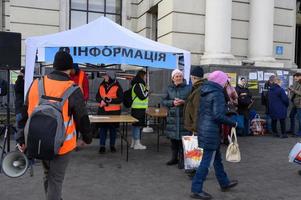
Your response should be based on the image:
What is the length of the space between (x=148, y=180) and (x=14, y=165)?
2535 millimetres

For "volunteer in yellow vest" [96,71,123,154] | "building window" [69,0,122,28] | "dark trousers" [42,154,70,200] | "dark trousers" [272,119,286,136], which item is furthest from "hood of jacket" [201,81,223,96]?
"building window" [69,0,122,28]

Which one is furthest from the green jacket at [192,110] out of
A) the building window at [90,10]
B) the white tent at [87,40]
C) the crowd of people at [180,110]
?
the building window at [90,10]

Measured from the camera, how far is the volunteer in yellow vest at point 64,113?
4148 mm

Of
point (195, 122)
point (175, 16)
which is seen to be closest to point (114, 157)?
point (195, 122)

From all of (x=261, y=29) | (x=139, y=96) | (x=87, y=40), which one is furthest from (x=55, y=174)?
(x=261, y=29)

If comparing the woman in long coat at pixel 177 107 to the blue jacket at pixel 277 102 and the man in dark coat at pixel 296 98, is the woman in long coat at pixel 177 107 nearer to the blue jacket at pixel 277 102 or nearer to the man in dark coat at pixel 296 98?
the blue jacket at pixel 277 102

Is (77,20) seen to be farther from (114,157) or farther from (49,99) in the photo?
(49,99)

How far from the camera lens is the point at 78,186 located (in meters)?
6.36

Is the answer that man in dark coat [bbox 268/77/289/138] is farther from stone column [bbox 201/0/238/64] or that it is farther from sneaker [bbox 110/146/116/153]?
sneaker [bbox 110/146/116/153]

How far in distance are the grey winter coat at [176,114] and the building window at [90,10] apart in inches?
330

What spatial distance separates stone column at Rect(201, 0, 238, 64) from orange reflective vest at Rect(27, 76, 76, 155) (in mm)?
8351

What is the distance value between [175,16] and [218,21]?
1.24 m

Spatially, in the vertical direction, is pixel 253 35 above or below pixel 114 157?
above

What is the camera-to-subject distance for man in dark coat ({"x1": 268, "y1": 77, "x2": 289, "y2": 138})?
1179 cm
